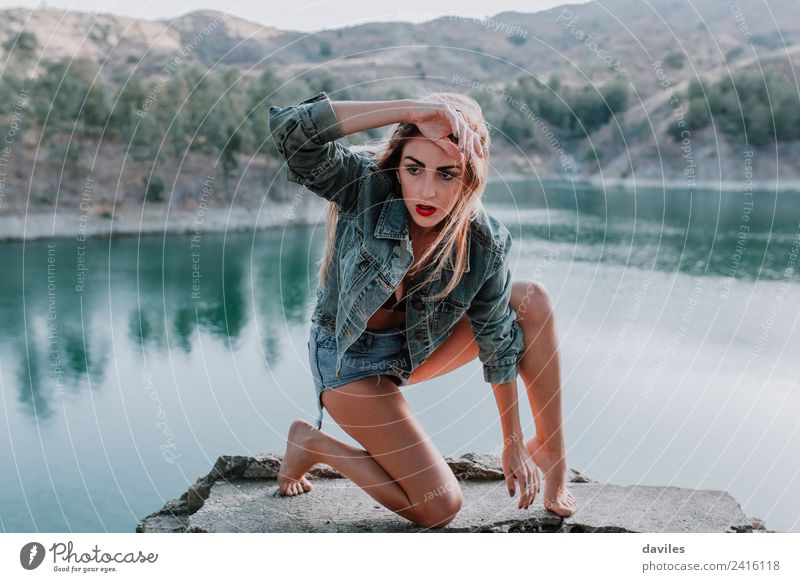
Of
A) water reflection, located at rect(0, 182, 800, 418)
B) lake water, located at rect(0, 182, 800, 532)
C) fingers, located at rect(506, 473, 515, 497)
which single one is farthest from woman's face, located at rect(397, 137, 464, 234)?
water reflection, located at rect(0, 182, 800, 418)

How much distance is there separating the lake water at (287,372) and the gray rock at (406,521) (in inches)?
A: 25.5

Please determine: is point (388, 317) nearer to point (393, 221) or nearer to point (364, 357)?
point (364, 357)

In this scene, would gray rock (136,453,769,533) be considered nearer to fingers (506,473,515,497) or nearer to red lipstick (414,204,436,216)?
fingers (506,473,515,497)

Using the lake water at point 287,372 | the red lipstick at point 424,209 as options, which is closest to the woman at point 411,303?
the red lipstick at point 424,209

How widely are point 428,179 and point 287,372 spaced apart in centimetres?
341

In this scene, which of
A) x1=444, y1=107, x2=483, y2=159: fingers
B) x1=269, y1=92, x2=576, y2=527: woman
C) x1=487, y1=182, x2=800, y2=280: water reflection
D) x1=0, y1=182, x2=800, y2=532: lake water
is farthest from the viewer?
x1=487, y1=182, x2=800, y2=280: water reflection

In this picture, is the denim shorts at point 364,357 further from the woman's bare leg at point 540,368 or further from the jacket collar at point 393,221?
the jacket collar at point 393,221

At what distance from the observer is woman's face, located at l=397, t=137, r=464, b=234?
8.04 ft

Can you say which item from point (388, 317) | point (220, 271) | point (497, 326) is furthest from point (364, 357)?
point (220, 271)

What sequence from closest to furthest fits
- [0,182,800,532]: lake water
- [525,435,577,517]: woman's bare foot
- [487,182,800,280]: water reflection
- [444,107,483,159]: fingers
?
[444,107,483,159]: fingers < [525,435,577,517]: woman's bare foot < [0,182,800,532]: lake water < [487,182,800,280]: water reflection

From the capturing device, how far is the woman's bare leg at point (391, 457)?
8.68 ft

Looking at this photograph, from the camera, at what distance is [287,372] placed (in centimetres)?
568

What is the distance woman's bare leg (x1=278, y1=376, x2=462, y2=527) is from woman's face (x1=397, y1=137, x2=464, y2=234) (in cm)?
54

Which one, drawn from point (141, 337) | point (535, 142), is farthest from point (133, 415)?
point (535, 142)
